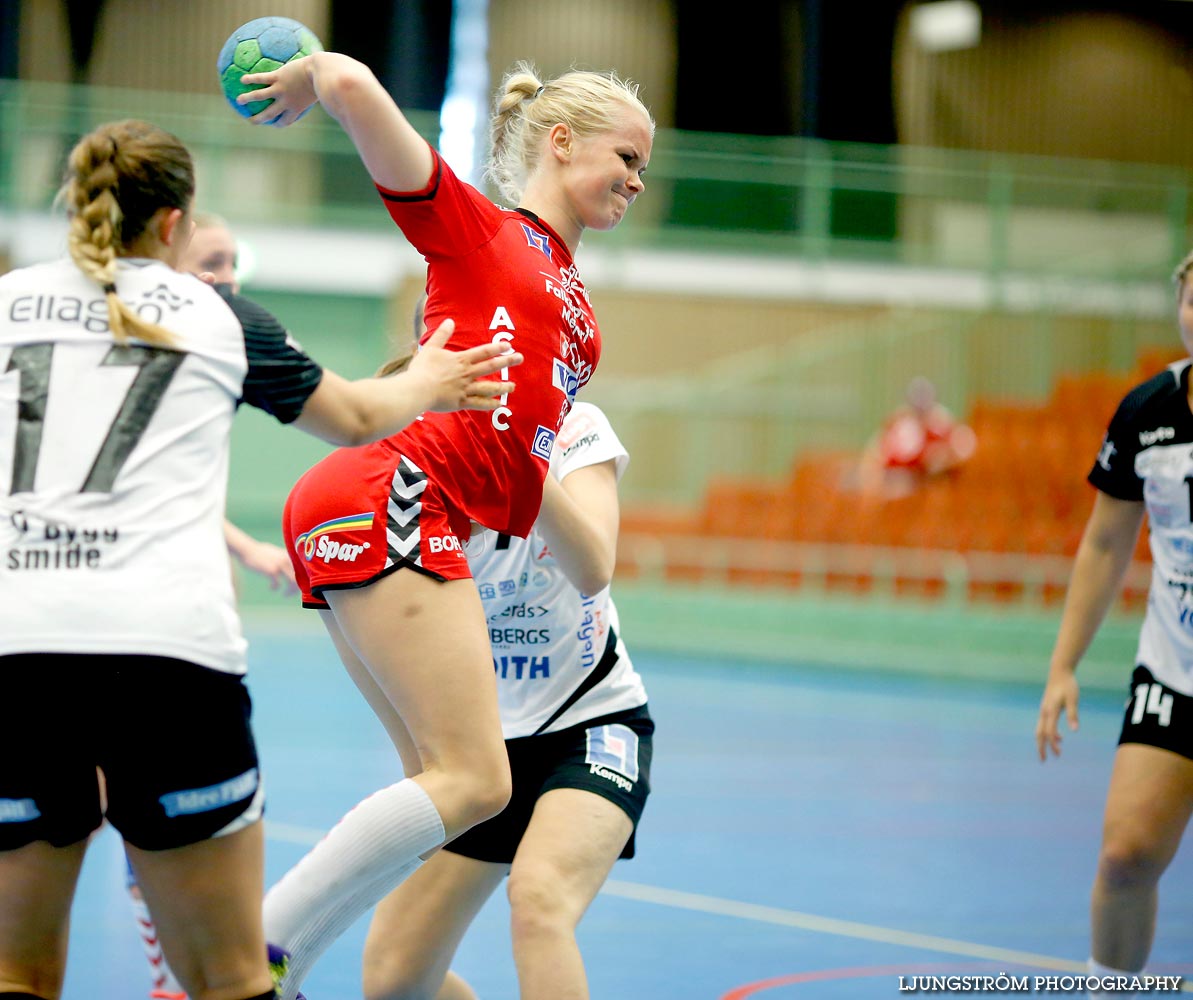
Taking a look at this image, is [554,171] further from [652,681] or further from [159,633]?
[652,681]

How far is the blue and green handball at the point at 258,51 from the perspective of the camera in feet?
9.78

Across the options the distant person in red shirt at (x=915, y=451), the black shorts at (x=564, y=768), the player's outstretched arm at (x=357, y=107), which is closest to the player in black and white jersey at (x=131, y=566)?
the player's outstretched arm at (x=357, y=107)

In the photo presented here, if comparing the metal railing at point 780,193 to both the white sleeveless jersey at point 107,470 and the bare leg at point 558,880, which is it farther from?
the white sleeveless jersey at point 107,470

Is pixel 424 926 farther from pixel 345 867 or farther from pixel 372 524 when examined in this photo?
pixel 372 524

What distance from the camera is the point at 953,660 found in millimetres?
12523

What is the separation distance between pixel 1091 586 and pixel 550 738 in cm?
143

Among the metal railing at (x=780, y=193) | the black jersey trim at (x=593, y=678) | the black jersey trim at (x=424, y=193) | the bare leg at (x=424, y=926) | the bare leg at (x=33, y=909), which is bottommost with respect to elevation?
the bare leg at (x=424, y=926)

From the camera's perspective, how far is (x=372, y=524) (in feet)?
9.16

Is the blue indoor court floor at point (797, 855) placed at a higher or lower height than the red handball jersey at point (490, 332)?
lower

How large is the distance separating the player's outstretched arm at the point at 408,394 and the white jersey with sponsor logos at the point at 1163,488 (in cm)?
174

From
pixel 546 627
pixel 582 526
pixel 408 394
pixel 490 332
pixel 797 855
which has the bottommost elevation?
pixel 797 855

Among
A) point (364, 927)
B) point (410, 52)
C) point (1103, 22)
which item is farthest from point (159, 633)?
point (1103, 22)

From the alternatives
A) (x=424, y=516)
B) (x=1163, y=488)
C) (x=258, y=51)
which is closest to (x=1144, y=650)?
(x=1163, y=488)

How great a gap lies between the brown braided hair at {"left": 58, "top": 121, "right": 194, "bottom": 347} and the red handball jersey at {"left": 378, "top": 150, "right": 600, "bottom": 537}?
0.53 meters
